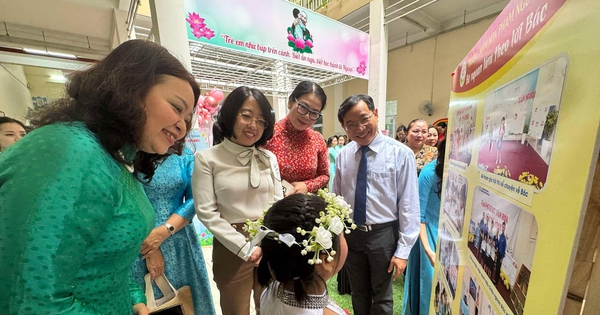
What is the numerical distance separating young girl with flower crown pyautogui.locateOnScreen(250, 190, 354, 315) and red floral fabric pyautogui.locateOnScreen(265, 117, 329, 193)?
55 cm

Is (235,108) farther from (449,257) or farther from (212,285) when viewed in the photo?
(212,285)

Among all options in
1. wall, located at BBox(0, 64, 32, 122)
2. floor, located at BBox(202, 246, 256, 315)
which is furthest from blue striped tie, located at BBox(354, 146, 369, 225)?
wall, located at BBox(0, 64, 32, 122)

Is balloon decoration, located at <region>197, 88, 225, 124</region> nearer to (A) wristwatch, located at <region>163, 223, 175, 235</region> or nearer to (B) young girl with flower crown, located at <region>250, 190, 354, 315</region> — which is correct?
(A) wristwatch, located at <region>163, 223, 175, 235</region>

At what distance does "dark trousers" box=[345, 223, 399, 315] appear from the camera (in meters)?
1.30

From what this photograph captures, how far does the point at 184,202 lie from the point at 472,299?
4.19ft

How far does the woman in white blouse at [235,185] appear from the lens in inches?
41.9

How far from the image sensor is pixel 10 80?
349cm

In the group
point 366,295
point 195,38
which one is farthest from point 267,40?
point 366,295

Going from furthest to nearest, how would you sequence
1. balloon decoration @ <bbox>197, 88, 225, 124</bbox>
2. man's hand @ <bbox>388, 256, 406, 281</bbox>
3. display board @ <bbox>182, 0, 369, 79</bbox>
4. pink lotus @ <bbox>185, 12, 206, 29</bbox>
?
balloon decoration @ <bbox>197, 88, 225, 124</bbox>, display board @ <bbox>182, 0, 369, 79</bbox>, pink lotus @ <bbox>185, 12, 206, 29</bbox>, man's hand @ <bbox>388, 256, 406, 281</bbox>

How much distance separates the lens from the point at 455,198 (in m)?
0.79

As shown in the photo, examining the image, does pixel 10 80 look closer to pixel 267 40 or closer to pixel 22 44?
pixel 22 44

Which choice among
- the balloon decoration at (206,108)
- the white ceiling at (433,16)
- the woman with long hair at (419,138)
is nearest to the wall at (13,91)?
the balloon decoration at (206,108)

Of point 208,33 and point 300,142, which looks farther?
point 208,33

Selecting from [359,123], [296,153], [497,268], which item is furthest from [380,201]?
[497,268]
